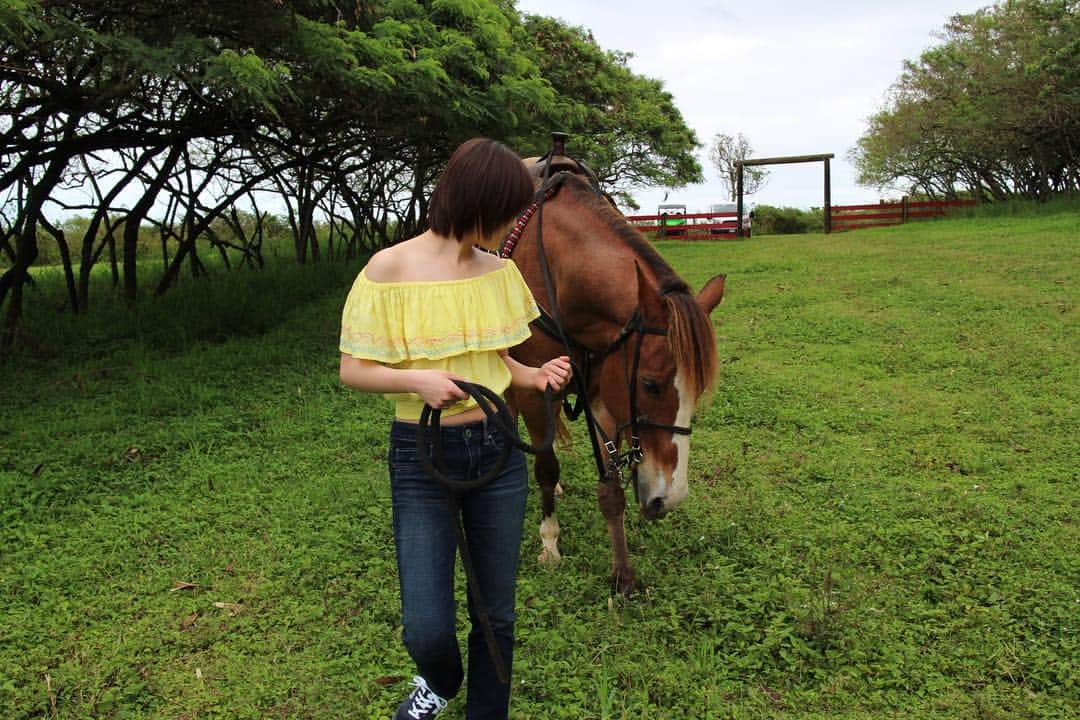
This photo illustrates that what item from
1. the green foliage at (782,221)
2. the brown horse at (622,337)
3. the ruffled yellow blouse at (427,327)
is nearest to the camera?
the ruffled yellow blouse at (427,327)

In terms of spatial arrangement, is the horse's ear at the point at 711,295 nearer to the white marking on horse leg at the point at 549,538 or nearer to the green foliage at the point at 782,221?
the white marking on horse leg at the point at 549,538

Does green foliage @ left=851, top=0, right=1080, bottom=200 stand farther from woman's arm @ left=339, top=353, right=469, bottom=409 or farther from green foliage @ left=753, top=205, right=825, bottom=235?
woman's arm @ left=339, top=353, right=469, bottom=409

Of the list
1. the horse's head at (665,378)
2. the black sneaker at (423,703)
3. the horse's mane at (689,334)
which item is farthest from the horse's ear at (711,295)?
the black sneaker at (423,703)

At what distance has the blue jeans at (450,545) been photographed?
2086 mm

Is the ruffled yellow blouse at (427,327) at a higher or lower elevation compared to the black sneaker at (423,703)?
higher

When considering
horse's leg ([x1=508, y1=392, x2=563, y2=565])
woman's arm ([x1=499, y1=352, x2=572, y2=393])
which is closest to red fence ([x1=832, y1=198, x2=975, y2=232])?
horse's leg ([x1=508, y1=392, x2=563, y2=565])

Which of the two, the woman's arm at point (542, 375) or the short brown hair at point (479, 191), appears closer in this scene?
the short brown hair at point (479, 191)

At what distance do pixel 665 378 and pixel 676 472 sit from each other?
14.0 inches

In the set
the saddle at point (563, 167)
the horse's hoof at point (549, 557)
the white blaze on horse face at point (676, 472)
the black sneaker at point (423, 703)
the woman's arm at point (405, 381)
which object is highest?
the saddle at point (563, 167)

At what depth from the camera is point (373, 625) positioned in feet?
10.9

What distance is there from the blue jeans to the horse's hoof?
1.58 metres

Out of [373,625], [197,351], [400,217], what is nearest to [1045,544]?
[373,625]

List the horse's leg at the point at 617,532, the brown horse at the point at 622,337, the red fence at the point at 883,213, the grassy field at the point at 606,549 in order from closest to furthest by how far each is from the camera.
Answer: the grassy field at the point at 606,549, the brown horse at the point at 622,337, the horse's leg at the point at 617,532, the red fence at the point at 883,213

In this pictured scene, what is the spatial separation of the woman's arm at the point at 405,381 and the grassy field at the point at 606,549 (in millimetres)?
1338
